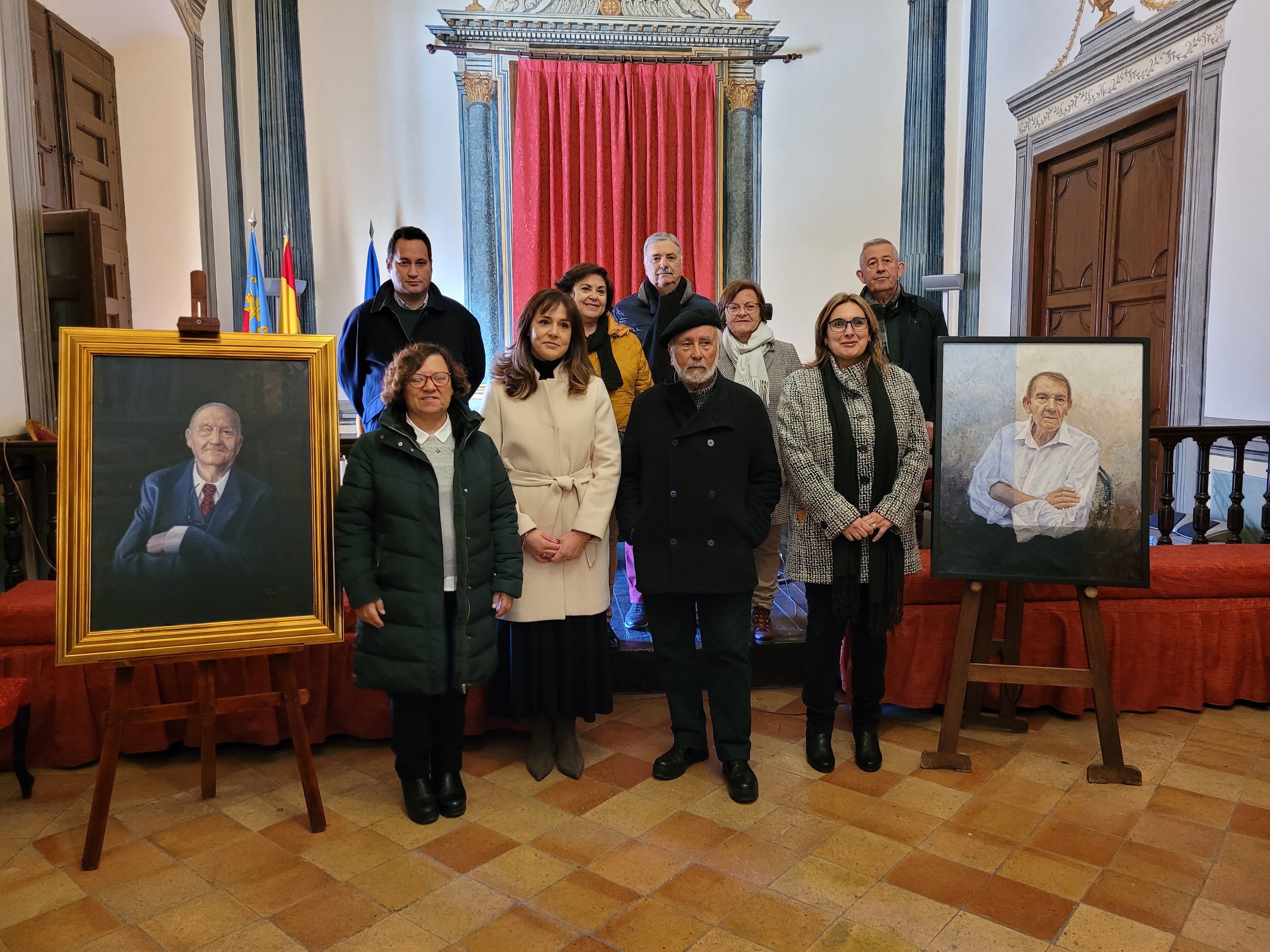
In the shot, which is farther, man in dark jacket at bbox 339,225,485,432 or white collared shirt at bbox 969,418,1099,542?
man in dark jacket at bbox 339,225,485,432

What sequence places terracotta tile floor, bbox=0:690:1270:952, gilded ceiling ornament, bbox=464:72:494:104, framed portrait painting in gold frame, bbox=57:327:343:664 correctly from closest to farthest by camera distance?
terracotta tile floor, bbox=0:690:1270:952 < framed portrait painting in gold frame, bbox=57:327:343:664 < gilded ceiling ornament, bbox=464:72:494:104

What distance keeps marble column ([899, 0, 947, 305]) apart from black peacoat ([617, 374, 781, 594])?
5030 mm

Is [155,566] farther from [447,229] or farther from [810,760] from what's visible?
[447,229]

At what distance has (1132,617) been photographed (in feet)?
10.8

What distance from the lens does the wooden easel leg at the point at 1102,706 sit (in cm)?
273

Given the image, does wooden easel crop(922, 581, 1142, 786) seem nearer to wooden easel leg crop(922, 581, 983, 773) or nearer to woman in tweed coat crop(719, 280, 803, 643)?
wooden easel leg crop(922, 581, 983, 773)

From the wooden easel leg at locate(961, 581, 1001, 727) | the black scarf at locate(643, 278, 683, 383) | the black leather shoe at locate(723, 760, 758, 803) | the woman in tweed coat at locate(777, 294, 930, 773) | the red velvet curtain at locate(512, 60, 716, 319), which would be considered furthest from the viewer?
the red velvet curtain at locate(512, 60, 716, 319)

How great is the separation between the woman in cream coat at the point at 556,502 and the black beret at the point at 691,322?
29cm

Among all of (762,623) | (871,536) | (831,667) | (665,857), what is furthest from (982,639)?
(665,857)

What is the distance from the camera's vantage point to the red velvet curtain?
7094 millimetres

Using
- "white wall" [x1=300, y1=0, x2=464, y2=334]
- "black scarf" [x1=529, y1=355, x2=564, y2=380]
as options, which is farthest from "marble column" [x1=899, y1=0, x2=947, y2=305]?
"black scarf" [x1=529, y1=355, x2=564, y2=380]

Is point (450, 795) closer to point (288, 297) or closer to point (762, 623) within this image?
point (762, 623)

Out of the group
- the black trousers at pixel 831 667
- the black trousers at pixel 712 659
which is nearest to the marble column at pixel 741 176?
the black trousers at pixel 831 667

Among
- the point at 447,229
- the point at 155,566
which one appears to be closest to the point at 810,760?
the point at 155,566
